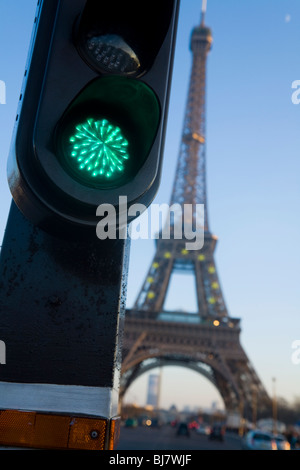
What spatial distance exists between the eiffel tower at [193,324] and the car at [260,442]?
21.3 meters

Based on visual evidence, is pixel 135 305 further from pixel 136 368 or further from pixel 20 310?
pixel 20 310

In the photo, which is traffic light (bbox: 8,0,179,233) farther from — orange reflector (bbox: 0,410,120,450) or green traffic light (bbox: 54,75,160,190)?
orange reflector (bbox: 0,410,120,450)

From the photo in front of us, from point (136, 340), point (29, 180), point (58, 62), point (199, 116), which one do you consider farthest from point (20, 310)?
point (199, 116)

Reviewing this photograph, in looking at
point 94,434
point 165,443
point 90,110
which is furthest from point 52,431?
point 165,443

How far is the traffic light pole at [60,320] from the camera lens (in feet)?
4.83

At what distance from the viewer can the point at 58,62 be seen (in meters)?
1.41

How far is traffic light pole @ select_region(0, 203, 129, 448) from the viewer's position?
147cm

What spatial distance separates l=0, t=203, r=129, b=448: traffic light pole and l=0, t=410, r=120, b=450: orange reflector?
0.10 ft

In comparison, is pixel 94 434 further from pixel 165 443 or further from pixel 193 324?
pixel 193 324

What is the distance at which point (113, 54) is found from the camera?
58.5 inches

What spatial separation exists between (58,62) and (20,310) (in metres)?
0.79

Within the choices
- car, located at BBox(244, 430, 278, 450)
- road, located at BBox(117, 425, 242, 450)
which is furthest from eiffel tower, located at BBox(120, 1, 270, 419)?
car, located at BBox(244, 430, 278, 450)

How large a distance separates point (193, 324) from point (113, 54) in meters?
43.3
